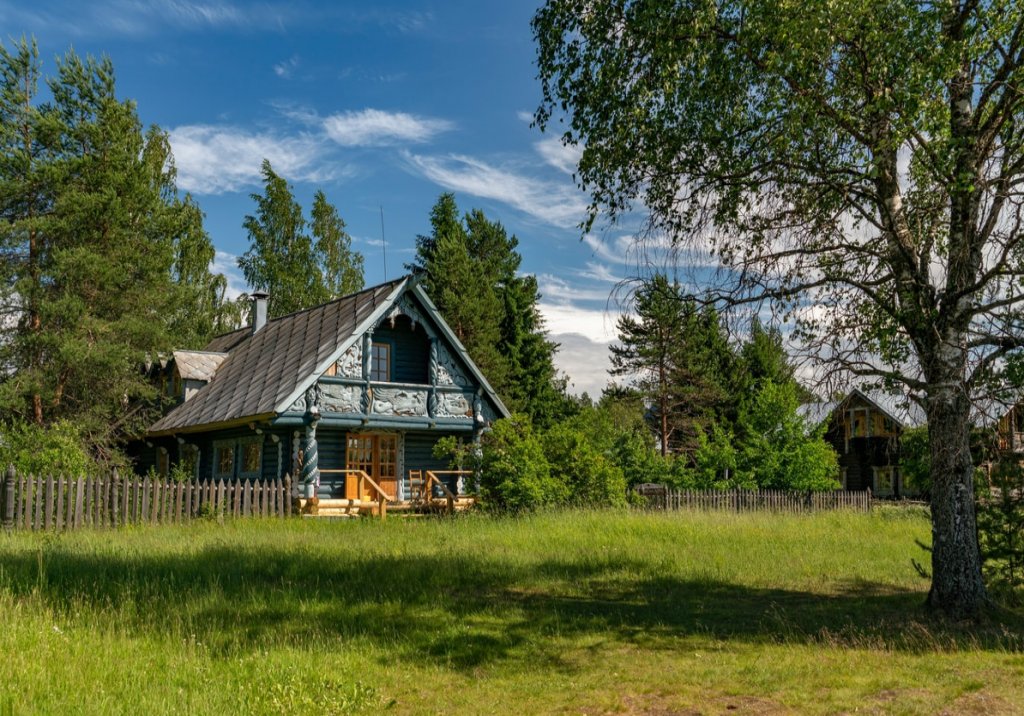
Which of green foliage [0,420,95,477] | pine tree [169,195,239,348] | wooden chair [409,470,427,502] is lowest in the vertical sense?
wooden chair [409,470,427,502]

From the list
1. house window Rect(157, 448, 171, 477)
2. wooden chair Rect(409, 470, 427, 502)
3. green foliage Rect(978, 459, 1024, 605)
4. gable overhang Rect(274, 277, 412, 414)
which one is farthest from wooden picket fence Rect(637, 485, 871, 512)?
house window Rect(157, 448, 171, 477)

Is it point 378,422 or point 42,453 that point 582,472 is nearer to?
A: point 378,422

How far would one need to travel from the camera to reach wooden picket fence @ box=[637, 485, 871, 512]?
993 inches

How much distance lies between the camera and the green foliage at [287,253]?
43.0m

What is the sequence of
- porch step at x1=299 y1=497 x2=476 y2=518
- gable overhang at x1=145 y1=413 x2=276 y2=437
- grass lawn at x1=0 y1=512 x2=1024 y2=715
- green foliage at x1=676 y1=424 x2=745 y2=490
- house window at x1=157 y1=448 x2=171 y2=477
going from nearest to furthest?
grass lawn at x1=0 y1=512 x2=1024 y2=715 < porch step at x1=299 y1=497 x2=476 y2=518 < gable overhang at x1=145 y1=413 x2=276 y2=437 < house window at x1=157 y1=448 x2=171 y2=477 < green foliage at x1=676 y1=424 x2=745 y2=490

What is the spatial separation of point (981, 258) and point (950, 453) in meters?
2.44

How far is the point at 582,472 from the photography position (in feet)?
72.9

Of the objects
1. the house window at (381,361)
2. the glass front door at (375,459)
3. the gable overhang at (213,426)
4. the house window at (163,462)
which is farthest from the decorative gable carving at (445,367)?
the house window at (163,462)

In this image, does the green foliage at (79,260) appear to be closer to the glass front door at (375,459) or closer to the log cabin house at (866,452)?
the glass front door at (375,459)

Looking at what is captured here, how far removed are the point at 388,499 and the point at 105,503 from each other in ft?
26.2

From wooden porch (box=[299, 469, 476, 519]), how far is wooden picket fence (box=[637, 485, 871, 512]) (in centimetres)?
576

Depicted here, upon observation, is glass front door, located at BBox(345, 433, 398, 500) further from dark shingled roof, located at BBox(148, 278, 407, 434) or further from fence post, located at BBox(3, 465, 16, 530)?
fence post, located at BBox(3, 465, 16, 530)

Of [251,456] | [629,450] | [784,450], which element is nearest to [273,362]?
[251,456]

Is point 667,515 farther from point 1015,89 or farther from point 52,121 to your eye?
point 52,121
